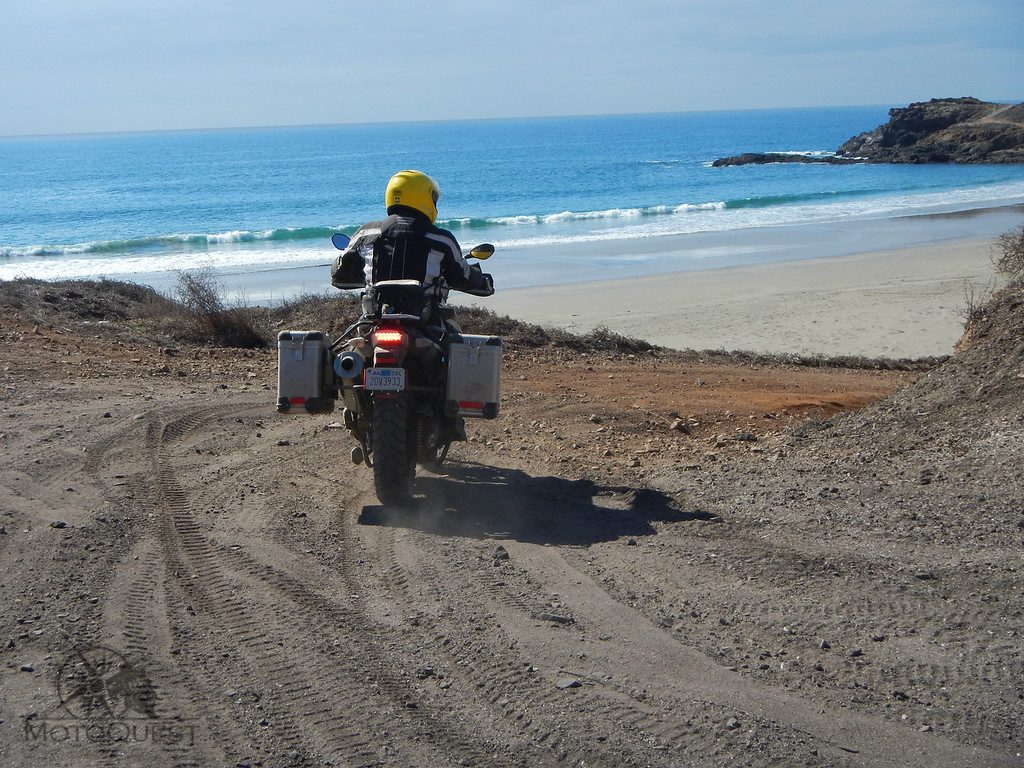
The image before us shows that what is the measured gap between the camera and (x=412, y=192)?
6.72 meters

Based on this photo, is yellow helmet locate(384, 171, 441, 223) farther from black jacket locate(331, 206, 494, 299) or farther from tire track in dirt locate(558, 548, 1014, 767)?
tire track in dirt locate(558, 548, 1014, 767)

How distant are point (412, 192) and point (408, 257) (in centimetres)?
51

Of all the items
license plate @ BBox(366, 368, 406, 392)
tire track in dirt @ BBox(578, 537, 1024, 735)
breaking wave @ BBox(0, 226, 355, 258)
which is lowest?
tire track in dirt @ BBox(578, 537, 1024, 735)

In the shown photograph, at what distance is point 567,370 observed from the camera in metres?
11.2

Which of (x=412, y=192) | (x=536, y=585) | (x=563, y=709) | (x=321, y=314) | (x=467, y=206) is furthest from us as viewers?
(x=467, y=206)

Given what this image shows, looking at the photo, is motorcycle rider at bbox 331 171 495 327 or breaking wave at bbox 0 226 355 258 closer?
motorcycle rider at bbox 331 171 495 327

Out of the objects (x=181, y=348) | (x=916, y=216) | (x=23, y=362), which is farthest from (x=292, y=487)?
(x=916, y=216)

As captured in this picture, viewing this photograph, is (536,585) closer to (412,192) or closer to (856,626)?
(856,626)

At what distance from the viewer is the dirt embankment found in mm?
3523

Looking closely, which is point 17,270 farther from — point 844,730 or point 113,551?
point 844,730

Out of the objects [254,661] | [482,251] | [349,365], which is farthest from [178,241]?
[254,661]

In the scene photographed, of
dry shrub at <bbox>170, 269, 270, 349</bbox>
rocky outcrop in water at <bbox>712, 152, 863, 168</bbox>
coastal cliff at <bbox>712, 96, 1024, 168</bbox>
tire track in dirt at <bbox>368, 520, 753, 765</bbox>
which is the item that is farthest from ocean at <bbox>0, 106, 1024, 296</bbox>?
tire track in dirt at <bbox>368, 520, 753, 765</bbox>

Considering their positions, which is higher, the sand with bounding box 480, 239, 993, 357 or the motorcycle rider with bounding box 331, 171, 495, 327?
the motorcycle rider with bounding box 331, 171, 495, 327

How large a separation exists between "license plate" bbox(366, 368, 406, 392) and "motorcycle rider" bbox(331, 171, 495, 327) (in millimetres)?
696
